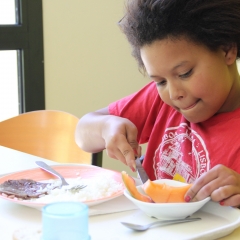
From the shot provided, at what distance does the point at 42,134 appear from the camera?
1647mm

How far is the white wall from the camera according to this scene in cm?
228

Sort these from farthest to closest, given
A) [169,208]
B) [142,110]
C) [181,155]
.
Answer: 1. [142,110]
2. [181,155]
3. [169,208]

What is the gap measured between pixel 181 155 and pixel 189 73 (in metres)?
0.25

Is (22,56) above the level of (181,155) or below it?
above

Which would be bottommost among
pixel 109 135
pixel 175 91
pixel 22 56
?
pixel 109 135

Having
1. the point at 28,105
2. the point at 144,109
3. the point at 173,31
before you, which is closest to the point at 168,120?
the point at 144,109

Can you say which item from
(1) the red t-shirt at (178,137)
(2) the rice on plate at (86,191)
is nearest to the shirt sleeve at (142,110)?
(1) the red t-shirt at (178,137)

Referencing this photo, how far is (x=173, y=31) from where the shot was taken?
96 centimetres

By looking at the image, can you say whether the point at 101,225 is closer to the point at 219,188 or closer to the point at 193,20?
the point at 219,188

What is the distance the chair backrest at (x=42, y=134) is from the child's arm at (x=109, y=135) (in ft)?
0.83

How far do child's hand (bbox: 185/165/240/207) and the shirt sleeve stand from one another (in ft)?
1.57

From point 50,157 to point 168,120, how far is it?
0.58 metres

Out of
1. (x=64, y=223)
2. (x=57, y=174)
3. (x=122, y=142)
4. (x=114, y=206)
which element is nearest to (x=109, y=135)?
(x=122, y=142)

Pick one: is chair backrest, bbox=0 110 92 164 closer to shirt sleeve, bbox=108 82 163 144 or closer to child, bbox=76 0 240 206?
shirt sleeve, bbox=108 82 163 144
